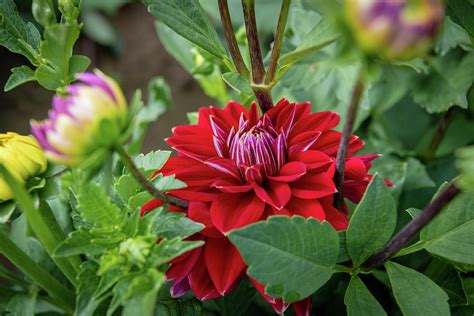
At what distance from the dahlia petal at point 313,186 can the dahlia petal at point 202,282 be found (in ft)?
0.25

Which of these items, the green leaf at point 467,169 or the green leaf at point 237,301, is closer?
the green leaf at point 467,169

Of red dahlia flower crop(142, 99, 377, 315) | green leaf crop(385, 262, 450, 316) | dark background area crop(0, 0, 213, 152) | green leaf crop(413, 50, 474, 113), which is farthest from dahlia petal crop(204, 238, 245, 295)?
dark background area crop(0, 0, 213, 152)

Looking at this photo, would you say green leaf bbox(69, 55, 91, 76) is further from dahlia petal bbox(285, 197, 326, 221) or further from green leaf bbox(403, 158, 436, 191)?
green leaf bbox(403, 158, 436, 191)

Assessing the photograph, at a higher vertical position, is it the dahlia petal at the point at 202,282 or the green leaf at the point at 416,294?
the dahlia petal at the point at 202,282

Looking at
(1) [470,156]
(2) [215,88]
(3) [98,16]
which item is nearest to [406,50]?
(1) [470,156]

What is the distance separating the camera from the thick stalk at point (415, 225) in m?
0.34

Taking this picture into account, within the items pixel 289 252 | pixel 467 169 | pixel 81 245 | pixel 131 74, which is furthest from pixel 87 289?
pixel 131 74

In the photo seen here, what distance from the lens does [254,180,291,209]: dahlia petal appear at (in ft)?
1.34

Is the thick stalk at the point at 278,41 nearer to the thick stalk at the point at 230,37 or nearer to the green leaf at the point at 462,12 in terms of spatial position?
the thick stalk at the point at 230,37

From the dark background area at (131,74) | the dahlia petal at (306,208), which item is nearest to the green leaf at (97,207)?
the dahlia petal at (306,208)

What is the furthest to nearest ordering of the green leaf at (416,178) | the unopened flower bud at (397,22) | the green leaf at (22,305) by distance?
the green leaf at (416,178) < the green leaf at (22,305) < the unopened flower bud at (397,22)

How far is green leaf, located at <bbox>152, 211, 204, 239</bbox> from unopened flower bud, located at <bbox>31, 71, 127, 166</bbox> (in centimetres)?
9

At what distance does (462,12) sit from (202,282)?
0.28 m

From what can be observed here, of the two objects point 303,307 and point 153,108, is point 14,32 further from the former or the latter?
point 303,307
